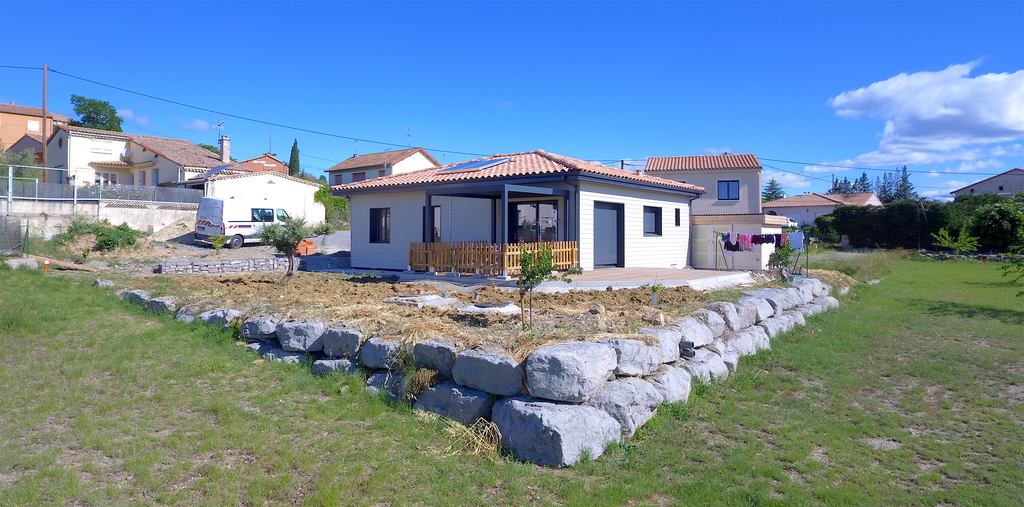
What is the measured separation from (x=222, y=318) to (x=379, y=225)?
30.8 ft

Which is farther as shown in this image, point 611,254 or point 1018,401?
point 611,254

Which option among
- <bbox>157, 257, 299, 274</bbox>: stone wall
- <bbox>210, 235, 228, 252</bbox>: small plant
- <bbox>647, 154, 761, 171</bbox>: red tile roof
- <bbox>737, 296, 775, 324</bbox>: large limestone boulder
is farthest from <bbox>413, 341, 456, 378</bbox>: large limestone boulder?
<bbox>647, 154, 761, 171</bbox>: red tile roof

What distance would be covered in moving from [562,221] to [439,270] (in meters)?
3.41

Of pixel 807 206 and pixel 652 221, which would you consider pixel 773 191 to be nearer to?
pixel 807 206

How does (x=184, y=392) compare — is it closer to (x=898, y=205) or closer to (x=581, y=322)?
(x=581, y=322)

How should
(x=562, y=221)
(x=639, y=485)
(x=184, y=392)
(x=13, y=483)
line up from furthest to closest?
(x=562, y=221) → (x=184, y=392) → (x=639, y=485) → (x=13, y=483)

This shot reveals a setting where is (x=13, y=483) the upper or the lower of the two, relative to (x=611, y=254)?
lower

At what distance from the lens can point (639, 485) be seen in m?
4.89

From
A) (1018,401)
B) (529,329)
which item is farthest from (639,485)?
(1018,401)

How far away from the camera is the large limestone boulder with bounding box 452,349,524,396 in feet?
18.7

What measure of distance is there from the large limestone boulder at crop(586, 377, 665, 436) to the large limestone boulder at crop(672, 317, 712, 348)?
152 centimetres

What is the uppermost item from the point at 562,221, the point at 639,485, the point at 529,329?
the point at 562,221

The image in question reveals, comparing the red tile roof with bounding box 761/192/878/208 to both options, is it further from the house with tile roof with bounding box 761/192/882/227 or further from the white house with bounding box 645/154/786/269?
the white house with bounding box 645/154/786/269

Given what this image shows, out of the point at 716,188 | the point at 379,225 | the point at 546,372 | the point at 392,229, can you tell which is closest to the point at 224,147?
the point at 379,225
